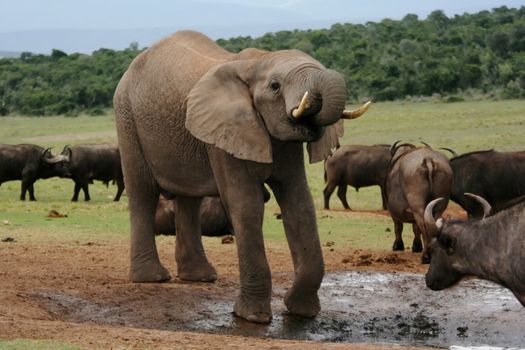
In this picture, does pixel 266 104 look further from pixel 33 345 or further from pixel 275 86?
pixel 33 345

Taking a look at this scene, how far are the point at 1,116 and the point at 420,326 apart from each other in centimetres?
5230

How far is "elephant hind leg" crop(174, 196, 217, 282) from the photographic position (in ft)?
46.1

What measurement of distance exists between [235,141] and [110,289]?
8.30 ft

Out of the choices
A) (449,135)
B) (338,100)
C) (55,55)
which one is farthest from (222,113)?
(55,55)

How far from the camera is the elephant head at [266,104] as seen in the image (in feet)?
35.3

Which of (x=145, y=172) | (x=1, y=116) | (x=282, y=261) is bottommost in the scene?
(x=1, y=116)

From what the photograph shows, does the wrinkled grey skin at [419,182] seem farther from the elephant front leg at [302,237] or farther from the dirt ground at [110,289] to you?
the elephant front leg at [302,237]

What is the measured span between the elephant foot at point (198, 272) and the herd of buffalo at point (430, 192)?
1009mm

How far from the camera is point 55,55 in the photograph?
87.8 m

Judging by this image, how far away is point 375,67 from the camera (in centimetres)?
6256

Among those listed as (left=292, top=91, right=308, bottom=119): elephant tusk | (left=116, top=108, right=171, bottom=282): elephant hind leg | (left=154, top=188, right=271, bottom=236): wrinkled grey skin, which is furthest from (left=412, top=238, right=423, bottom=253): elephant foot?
(left=292, top=91, right=308, bottom=119): elephant tusk

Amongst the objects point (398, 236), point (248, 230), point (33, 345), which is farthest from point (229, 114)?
point (398, 236)

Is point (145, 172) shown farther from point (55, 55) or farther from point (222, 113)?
point (55, 55)

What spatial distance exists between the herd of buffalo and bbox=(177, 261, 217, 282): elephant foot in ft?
3.31
